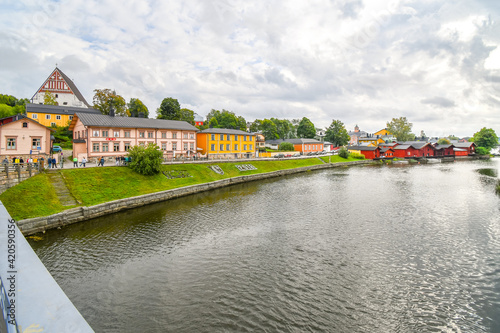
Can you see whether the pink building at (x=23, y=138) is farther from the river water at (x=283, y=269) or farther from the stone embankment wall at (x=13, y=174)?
the river water at (x=283, y=269)

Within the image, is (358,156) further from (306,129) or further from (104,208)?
(104,208)

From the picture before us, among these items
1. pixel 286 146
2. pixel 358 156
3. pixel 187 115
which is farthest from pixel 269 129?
pixel 358 156

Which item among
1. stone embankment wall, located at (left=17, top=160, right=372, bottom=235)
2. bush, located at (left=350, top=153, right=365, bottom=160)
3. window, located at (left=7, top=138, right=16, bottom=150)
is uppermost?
window, located at (left=7, top=138, right=16, bottom=150)

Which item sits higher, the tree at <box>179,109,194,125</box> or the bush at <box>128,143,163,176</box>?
the tree at <box>179,109,194,125</box>

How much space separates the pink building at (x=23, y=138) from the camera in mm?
38188

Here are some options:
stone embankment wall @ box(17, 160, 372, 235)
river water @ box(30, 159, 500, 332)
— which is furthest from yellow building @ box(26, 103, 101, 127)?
river water @ box(30, 159, 500, 332)

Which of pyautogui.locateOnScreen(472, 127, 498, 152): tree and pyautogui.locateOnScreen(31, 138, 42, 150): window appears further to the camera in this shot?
pyautogui.locateOnScreen(472, 127, 498, 152): tree

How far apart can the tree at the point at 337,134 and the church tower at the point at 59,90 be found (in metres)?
107

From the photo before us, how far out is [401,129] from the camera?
15500 cm

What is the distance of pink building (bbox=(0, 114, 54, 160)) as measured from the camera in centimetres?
3819

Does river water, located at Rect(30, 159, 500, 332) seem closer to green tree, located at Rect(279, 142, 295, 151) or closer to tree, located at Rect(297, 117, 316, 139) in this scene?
green tree, located at Rect(279, 142, 295, 151)

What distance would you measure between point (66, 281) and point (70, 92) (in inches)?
4270

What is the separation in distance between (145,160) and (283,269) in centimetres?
2927

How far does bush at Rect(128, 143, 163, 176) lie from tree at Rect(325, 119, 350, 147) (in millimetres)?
101527
